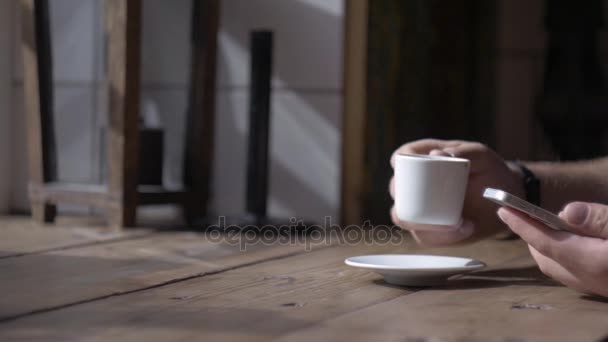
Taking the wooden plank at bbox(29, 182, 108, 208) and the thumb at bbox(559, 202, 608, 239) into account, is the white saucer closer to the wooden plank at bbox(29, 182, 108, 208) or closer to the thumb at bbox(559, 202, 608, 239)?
the thumb at bbox(559, 202, 608, 239)

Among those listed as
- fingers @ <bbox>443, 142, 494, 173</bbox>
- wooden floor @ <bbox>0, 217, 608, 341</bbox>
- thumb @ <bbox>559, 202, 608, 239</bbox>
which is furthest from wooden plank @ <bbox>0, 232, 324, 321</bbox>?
thumb @ <bbox>559, 202, 608, 239</bbox>

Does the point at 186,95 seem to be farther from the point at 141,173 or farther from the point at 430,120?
the point at 430,120

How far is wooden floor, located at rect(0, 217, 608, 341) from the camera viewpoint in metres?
0.90

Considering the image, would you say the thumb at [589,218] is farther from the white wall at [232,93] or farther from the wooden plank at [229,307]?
the white wall at [232,93]

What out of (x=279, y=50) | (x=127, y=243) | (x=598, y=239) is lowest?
(x=127, y=243)

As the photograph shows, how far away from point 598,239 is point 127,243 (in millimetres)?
932

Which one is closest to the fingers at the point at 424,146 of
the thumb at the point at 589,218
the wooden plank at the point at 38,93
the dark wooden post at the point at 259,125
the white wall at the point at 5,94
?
the thumb at the point at 589,218

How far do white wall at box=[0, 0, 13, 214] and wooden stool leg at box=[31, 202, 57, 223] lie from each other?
0.30 metres

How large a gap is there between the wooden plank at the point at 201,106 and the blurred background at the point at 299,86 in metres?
0.08

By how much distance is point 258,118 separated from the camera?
6.37 ft

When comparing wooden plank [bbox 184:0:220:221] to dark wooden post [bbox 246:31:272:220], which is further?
wooden plank [bbox 184:0:220:221]

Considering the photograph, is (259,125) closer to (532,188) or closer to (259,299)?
(532,188)

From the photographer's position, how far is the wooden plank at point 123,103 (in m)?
1.83

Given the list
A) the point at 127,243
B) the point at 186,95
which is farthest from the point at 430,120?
the point at 127,243
